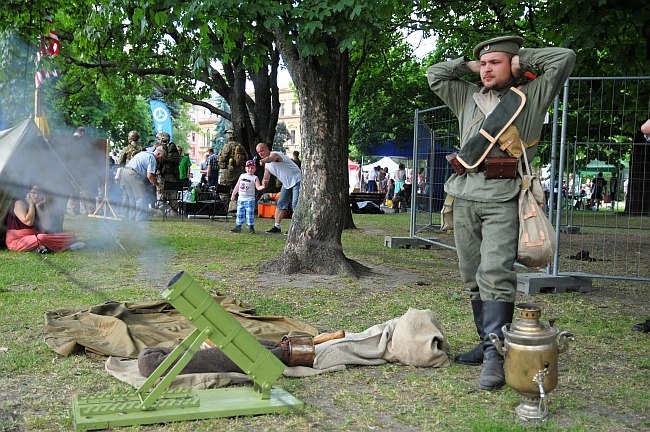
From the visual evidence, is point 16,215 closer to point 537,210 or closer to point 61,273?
point 61,273

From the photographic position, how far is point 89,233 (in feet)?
41.7

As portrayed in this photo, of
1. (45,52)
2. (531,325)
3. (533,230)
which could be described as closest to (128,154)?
(45,52)

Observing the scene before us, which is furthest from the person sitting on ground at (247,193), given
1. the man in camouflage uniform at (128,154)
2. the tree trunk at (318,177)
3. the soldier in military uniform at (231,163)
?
the tree trunk at (318,177)

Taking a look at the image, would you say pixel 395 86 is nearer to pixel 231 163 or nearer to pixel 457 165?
pixel 231 163

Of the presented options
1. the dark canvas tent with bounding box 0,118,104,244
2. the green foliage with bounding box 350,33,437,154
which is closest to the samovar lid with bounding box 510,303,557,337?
the dark canvas tent with bounding box 0,118,104,244

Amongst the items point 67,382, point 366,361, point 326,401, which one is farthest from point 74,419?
point 366,361

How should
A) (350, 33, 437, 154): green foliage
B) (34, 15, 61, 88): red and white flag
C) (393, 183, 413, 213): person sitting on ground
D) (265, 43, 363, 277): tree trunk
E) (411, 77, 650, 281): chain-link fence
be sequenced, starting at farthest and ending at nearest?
(393, 183, 413, 213): person sitting on ground < (350, 33, 437, 154): green foliage < (34, 15, 61, 88): red and white flag < (265, 43, 363, 277): tree trunk < (411, 77, 650, 281): chain-link fence

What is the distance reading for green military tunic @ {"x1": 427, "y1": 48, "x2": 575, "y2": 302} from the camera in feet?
14.1

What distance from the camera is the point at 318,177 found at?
866 cm

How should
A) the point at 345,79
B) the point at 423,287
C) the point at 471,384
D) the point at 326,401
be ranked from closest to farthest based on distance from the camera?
the point at 326,401 < the point at 471,384 < the point at 423,287 < the point at 345,79

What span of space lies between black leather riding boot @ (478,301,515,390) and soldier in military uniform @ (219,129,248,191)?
14322 millimetres

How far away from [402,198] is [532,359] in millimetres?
23743

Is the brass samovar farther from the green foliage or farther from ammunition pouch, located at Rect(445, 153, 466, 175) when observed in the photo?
the green foliage

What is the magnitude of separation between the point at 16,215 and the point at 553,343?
28.9 feet
